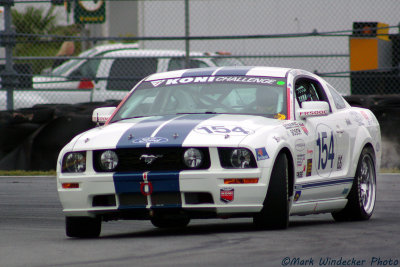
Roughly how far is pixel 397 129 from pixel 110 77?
457 cm

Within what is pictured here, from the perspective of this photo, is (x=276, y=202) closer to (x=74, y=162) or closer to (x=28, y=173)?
(x=74, y=162)

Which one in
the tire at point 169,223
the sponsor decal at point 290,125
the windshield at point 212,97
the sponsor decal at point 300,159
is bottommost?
the tire at point 169,223

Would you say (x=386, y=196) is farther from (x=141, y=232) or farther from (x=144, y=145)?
(x=144, y=145)

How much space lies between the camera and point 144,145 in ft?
24.1

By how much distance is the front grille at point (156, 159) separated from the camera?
7.31 m

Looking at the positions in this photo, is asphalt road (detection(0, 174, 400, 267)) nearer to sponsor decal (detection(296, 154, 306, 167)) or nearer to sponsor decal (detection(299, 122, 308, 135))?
sponsor decal (detection(296, 154, 306, 167))

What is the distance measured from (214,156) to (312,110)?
1342 millimetres

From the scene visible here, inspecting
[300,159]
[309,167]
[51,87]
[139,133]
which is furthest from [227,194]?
[51,87]

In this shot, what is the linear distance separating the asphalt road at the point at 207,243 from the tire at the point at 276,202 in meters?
0.09

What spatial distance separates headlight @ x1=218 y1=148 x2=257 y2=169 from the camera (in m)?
7.28

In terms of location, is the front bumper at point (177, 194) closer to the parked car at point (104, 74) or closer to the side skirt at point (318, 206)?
the side skirt at point (318, 206)

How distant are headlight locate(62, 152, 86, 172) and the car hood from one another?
0.05 metres

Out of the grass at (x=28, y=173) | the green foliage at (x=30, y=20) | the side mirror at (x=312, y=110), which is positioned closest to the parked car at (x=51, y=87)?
the grass at (x=28, y=173)

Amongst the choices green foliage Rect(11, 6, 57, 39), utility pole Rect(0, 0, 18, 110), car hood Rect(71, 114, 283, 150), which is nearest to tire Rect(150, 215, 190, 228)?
car hood Rect(71, 114, 283, 150)
